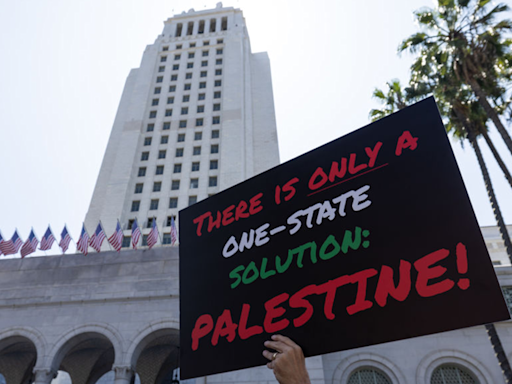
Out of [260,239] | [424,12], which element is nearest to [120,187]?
[424,12]

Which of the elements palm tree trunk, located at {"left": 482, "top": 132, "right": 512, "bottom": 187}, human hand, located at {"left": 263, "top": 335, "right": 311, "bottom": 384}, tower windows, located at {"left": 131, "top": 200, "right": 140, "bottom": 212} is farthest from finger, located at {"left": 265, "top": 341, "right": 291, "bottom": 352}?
tower windows, located at {"left": 131, "top": 200, "right": 140, "bottom": 212}

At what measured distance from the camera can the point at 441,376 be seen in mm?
17516

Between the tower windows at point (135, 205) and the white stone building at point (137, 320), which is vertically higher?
the tower windows at point (135, 205)

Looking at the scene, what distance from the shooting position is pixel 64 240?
961 inches

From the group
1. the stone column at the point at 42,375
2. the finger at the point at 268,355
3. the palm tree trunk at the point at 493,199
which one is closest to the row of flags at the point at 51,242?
the stone column at the point at 42,375

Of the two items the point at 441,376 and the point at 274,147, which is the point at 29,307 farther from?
the point at 274,147

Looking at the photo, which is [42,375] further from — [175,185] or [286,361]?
[175,185]

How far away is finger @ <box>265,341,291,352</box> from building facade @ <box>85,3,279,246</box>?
37581 mm

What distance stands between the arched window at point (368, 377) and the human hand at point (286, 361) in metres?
16.1

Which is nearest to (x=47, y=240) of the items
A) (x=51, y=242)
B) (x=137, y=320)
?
(x=51, y=242)

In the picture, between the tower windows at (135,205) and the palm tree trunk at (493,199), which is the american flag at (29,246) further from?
the palm tree trunk at (493,199)

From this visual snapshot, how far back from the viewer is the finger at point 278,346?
3923 millimetres

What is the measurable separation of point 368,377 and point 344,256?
16.2 meters

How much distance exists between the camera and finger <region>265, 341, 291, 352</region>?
392cm
